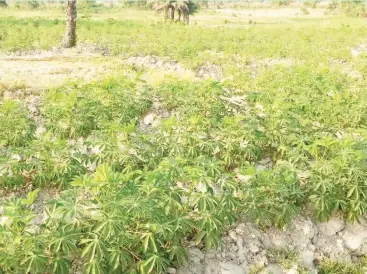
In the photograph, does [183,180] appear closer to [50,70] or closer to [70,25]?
[50,70]

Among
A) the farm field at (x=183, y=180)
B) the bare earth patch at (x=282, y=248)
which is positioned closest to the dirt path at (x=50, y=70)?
the farm field at (x=183, y=180)

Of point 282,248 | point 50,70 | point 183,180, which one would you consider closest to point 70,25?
point 50,70

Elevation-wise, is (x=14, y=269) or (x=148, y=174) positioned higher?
(x=148, y=174)

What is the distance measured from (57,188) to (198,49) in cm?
1082

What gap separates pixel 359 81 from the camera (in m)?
10.5

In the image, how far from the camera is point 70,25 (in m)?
15.1

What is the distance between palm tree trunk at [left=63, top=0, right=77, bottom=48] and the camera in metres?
14.5

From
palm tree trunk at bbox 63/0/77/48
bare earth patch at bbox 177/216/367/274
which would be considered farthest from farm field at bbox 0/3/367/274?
palm tree trunk at bbox 63/0/77/48

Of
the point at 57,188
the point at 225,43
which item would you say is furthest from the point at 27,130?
the point at 225,43

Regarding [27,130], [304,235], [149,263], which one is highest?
[27,130]

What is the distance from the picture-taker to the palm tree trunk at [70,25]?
14517 mm

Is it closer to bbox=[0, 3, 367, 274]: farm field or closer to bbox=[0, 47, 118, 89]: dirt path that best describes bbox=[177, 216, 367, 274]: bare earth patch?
bbox=[0, 3, 367, 274]: farm field

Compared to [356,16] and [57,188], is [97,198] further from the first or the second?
[356,16]

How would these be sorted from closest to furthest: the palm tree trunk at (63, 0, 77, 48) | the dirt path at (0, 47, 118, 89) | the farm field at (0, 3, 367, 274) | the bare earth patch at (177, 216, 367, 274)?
the farm field at (0, 3, 367, 274), the bare earth patch at (177, 216, 367, 274), the dirt path at (0, 47, 118, 89), the palm tree trunk at (63, 0, 77, 48)
